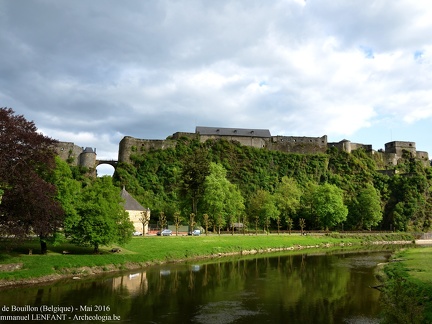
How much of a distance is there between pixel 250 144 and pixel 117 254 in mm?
76318

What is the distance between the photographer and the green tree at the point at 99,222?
33.8 metres

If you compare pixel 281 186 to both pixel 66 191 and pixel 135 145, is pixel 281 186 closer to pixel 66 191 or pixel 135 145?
pixel 135 145

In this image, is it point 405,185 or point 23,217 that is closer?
point 23,217

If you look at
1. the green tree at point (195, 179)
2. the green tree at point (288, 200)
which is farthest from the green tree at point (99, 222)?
the green tree at point (288, 200)

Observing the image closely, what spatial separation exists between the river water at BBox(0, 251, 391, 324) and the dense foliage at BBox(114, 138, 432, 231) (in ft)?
105

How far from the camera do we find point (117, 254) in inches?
1419

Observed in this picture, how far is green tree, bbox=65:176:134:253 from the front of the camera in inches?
1331

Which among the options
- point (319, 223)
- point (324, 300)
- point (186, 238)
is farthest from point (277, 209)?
point (324, 300)

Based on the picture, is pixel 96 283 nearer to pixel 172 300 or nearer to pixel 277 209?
pixel 172 300

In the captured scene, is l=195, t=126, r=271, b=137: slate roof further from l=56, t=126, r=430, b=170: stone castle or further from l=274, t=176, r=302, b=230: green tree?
l=274, t=176, r=302, b=230: green tree

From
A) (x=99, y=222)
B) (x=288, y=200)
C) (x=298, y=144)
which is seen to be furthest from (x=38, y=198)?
(x=298, y=144)

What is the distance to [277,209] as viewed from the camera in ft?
260

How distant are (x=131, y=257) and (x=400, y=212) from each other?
79588 millimetres

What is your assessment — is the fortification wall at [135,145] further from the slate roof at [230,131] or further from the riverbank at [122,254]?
the riverbank at [122,254]
